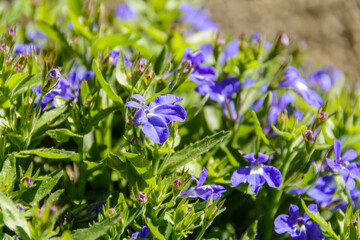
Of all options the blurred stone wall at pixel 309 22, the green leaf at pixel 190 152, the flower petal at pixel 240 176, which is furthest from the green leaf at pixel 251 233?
the blurred stone wall at pixel 309 22

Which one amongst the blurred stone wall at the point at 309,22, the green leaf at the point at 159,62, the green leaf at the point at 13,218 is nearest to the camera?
the green leaf at the point at 13,218

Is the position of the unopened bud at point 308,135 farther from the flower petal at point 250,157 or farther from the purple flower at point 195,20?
the purple flower at point 195,20

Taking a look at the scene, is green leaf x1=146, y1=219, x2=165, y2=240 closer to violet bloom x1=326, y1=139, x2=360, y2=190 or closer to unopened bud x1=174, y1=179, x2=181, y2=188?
unopened bud x1=174, y1=179, x2=181, y2=188

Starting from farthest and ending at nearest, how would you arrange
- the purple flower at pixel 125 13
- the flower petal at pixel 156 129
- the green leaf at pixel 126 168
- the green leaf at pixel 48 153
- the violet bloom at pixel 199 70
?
the purple flower at pixel 125 13, the violet bloom at pixel 199 70, the green leaf at pixel 126 168, the green leaf at pixel 48 153, the flower petal at pixel 156 129

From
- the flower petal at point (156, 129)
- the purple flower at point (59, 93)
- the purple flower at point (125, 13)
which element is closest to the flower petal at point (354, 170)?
the flower petal at point (156, 129)

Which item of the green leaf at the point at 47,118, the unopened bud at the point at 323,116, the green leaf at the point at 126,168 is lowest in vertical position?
the green leaf at the point at 126,168

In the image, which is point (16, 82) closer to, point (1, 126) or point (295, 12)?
point (1, 126)

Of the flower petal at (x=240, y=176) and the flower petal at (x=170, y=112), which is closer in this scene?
the flower petal at (x=170, y=112)

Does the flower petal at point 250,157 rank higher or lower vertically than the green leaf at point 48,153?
lower

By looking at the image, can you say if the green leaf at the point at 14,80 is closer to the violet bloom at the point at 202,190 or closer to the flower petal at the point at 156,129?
the flower petal at the point at 156,129

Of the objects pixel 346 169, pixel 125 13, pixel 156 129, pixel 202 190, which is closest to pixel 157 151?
pixel 156 129
